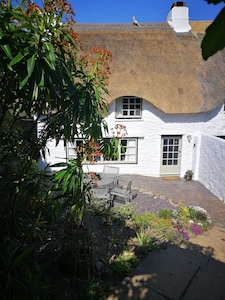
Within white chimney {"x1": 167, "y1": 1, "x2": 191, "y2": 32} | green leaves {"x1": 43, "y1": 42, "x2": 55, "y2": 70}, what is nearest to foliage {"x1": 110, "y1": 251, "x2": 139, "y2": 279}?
green leaves {"x1": 43, "y1": 42, "x2": 55, "y2": 70}

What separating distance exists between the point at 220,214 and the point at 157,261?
170 inches

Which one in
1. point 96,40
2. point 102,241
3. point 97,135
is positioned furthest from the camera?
point 96,40

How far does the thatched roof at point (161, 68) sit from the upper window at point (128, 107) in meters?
0.51

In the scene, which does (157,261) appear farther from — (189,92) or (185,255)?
(189,92)

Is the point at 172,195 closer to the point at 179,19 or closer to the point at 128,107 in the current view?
the point at 128,107

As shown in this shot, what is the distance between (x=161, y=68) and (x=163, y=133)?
119 inches

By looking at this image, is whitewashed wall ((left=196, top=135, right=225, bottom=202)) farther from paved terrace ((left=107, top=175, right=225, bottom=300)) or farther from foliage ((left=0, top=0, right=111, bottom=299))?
foliage ((left=0, top=0, right=111, bottom=299))

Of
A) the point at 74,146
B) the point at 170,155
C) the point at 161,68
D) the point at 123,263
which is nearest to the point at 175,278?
the point at 123,263

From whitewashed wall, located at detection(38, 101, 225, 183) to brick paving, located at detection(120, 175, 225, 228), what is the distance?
0.57 metres

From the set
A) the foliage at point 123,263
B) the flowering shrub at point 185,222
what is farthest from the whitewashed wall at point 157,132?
the foliage at point 123,263

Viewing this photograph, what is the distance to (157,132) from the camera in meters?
10.0

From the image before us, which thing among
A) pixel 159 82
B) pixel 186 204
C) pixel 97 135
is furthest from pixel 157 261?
pixel 159 82

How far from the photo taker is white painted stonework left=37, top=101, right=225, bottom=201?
A: 32.2 feet

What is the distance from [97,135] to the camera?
2.93 m
